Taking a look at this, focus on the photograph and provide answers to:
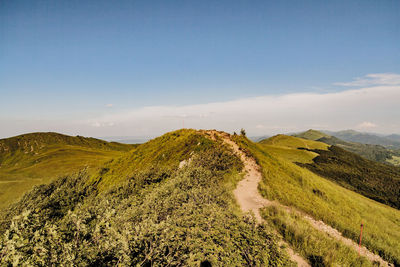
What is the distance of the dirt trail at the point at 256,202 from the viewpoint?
1268 cm

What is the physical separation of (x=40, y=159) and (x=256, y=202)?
12365cm

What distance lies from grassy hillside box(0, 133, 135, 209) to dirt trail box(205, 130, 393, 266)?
27.9 m

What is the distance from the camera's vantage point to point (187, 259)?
269 inches

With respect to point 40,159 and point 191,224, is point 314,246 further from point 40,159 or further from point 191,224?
point 40,159

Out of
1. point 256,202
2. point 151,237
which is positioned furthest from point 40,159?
point 151,237

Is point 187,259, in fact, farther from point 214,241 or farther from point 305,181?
point 305,181

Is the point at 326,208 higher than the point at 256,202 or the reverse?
the reverse

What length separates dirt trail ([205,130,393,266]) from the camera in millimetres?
12677

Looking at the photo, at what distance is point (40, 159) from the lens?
3590 inches

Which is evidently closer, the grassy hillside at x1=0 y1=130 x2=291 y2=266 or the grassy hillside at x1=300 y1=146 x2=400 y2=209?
the grassy hillside at x1=0 y1=130 x2=291 y2=266

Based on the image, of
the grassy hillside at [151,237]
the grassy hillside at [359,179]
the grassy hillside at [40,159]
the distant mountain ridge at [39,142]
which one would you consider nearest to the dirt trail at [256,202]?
the grassy hillside at [151,237]

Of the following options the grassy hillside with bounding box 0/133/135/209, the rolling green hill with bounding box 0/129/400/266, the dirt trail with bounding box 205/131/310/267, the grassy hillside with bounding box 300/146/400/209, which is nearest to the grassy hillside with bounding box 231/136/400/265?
the rolling green hill with bounding box 0/129/400/266

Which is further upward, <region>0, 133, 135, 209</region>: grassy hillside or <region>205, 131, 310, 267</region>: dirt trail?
<region>205, 131, 310, 267</region>: dirt trail

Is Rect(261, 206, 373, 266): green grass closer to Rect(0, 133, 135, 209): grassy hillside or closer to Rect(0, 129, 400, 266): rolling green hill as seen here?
Rect(0, 129, 400, 266): rolling green hill
